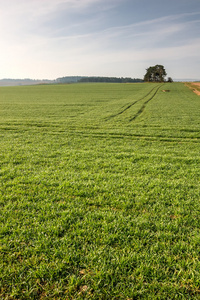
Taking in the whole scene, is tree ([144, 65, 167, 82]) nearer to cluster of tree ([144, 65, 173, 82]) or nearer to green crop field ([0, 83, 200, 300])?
cluster of tree ([144, 65, 173, 82])

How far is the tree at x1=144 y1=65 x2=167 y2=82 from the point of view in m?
127

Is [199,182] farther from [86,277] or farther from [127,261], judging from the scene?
[86,277]

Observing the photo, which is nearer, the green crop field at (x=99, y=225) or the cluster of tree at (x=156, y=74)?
the green crop field at (x=99, y=225)

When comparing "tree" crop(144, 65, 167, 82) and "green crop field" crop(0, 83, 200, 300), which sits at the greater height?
"tree" crop(144, 65, 167, 82)

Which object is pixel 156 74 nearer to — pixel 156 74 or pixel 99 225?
pixel 156 74

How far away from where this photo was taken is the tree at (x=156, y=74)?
417 ft

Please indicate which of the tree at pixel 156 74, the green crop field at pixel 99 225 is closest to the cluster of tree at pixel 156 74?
the tree at pixel 156 74

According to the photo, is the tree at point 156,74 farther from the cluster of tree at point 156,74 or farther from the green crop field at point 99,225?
the green crop field at point 99,225

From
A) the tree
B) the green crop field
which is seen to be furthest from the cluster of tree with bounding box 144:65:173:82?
the green crop field

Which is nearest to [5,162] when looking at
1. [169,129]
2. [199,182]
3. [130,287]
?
[130,287]

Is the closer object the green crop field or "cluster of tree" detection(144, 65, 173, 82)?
the green crop field

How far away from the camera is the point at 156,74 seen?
427 ft

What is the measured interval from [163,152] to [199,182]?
3.28 metres

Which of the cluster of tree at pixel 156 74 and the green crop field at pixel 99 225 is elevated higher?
the cluster of tree at pixel 156 74
